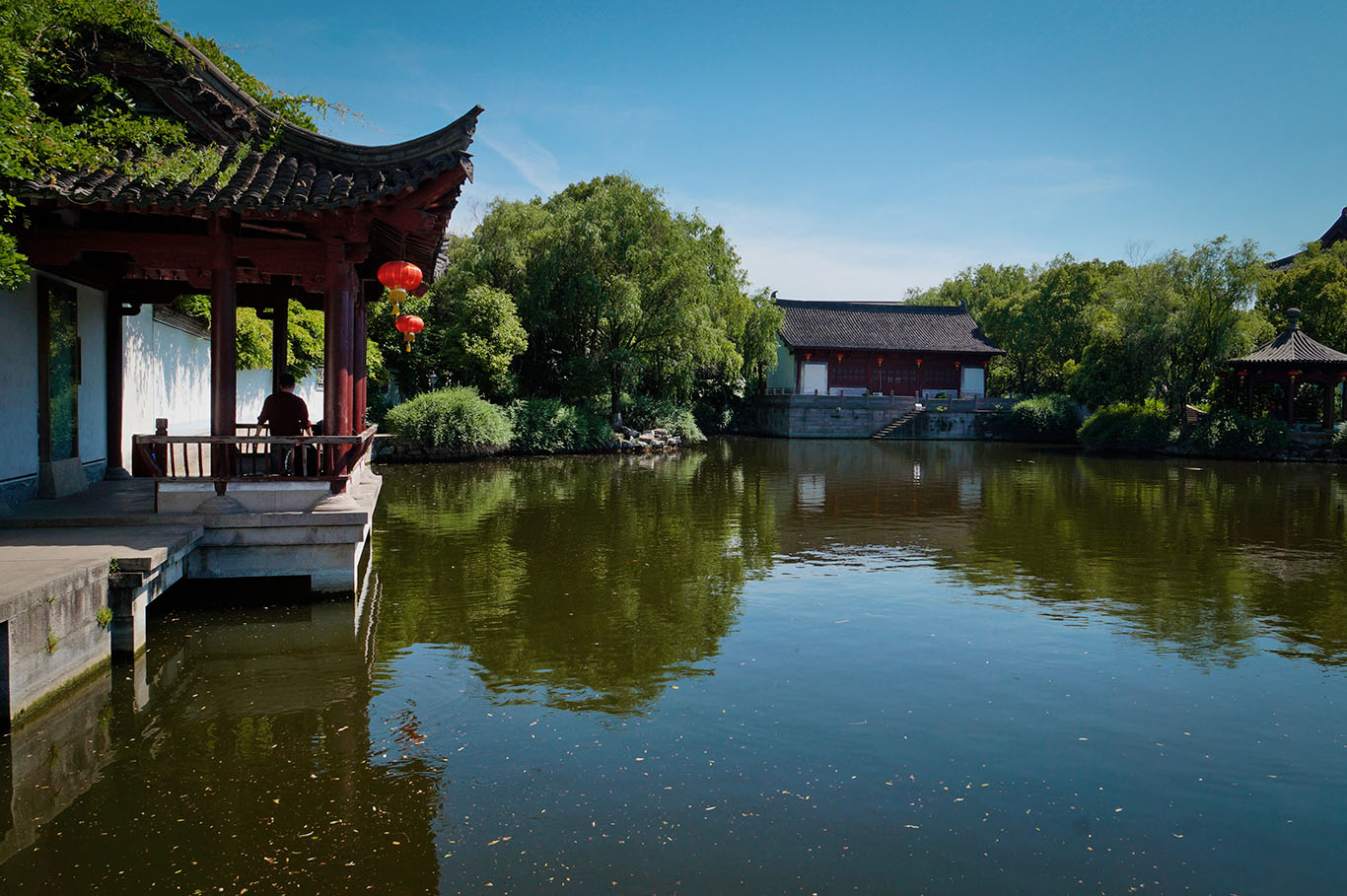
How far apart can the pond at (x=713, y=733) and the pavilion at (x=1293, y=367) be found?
67.8 feet

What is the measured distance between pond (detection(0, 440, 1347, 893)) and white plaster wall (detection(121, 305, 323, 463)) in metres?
3.53

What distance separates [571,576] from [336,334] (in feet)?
10.4

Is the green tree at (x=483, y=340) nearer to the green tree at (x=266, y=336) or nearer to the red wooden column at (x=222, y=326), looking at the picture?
the green tree at (x=266, y=336)

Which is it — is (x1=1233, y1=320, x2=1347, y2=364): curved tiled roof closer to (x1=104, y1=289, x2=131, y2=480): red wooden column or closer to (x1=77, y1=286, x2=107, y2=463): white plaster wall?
(x1=104, y1=289, x2=131, y2=480): red wooden column

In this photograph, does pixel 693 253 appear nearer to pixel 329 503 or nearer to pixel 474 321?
pixel 474 321

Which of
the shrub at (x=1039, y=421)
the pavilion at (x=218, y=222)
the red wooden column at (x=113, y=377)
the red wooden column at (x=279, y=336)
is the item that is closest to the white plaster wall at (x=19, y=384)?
the pavilion at (x=218, y=222)

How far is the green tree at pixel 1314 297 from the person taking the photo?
29641 mm

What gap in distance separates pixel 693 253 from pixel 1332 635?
866 inches

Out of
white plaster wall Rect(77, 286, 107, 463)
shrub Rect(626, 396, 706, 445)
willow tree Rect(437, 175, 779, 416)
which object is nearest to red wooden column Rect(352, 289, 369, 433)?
white plaster wall Rect(77, 286, 107, 463)

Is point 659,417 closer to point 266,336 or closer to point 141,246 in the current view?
point 266,336

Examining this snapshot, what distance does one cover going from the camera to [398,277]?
350 inches

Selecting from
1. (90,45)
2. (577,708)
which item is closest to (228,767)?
(577,708)

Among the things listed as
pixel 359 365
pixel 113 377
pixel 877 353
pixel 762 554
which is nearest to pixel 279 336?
pixel 359 365

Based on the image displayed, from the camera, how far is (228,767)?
4.46 meters
